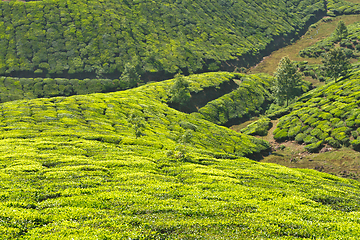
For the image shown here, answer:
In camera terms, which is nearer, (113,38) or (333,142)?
(333,142)

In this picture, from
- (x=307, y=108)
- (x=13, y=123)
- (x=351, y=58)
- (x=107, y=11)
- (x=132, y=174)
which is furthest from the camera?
(x=107, y=11)

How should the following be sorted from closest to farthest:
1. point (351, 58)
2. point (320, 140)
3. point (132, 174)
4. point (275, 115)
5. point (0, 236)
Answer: point (0, 236), point (132, 174), point (320, 140), point (275, 115), point (351, 58)

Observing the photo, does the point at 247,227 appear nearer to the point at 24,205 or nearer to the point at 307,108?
the point at 24,205

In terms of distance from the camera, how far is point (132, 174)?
1112 inches

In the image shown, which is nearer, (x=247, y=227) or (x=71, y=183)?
(x=247, y=227)

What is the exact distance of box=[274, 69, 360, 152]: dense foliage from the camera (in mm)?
68812

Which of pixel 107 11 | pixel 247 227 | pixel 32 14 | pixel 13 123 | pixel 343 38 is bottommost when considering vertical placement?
pixel 13 123

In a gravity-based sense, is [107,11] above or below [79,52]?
above

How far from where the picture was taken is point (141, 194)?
907 inches

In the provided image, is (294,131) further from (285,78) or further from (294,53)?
(294,53)

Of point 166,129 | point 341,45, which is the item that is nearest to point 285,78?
point 166,129

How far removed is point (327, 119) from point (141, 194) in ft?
259

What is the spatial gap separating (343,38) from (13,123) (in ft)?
668

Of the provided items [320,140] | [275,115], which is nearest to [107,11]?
[275,115]
